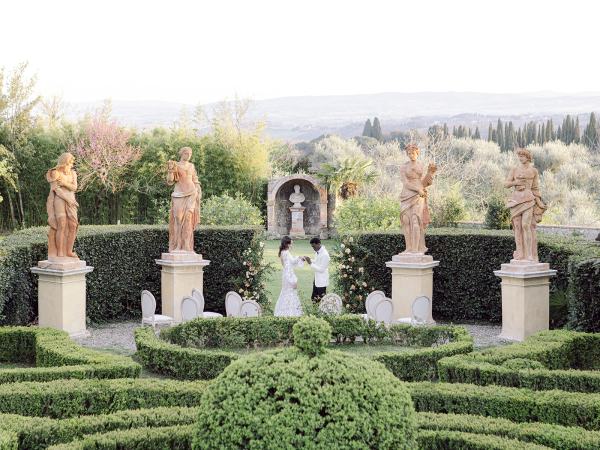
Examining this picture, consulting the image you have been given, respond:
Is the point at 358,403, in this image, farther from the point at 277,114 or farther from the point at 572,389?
the point at 277,114

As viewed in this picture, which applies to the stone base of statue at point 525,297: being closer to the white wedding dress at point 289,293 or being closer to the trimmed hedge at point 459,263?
the trimmed hedge at point 459,263

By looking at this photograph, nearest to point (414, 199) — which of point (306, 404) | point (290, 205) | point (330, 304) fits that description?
point (330, 304)

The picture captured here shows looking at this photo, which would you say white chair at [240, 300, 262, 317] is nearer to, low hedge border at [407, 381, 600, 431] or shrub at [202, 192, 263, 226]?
low hedge border at [407, 381, 600, 431]

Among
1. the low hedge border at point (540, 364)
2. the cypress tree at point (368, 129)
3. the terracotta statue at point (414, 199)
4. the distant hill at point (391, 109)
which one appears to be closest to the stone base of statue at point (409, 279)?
the terracotta statue at point (414, 199)

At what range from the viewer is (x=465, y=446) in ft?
18.4

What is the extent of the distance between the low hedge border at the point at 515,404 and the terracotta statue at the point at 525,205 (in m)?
5.26

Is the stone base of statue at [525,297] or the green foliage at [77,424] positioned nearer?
the green foliage at [77,424]

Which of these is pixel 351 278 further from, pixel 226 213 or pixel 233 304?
pixel 226 213

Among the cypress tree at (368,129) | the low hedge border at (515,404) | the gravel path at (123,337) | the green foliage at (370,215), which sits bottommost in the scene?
the gravel path at (123,337)

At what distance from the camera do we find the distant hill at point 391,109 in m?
101

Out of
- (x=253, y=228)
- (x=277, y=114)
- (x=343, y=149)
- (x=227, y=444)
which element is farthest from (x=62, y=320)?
(x=277, y=114)

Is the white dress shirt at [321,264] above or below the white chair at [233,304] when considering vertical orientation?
above

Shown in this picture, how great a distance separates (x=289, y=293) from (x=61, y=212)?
355cm

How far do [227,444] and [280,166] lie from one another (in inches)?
1389
